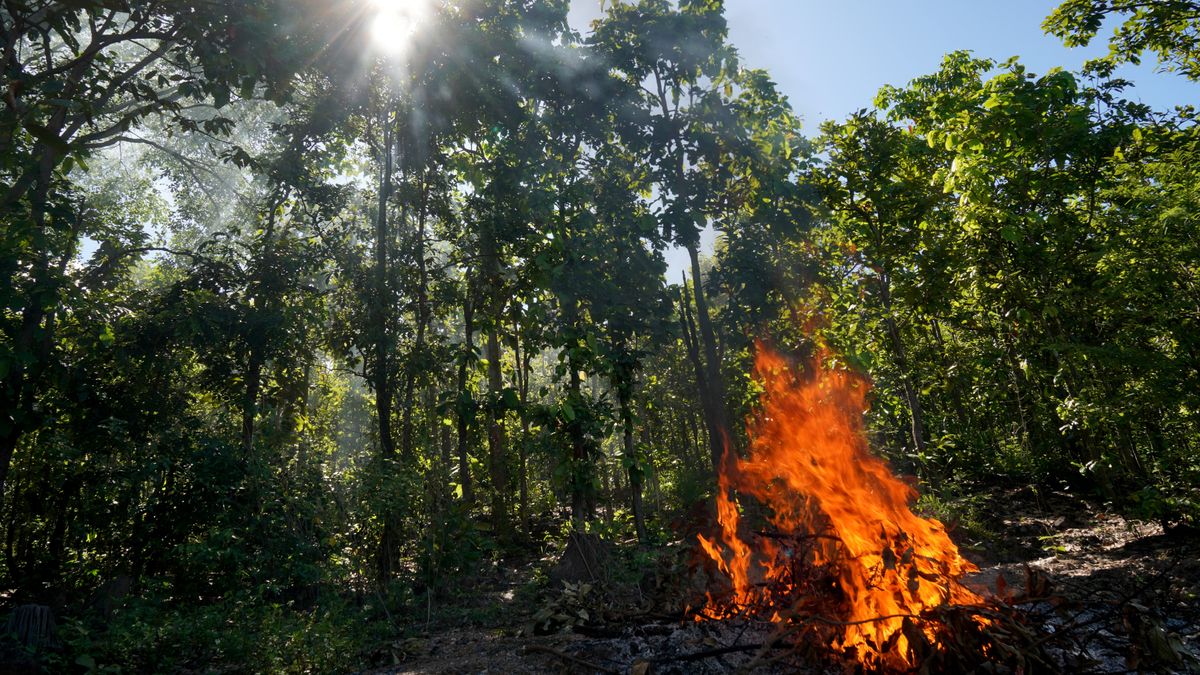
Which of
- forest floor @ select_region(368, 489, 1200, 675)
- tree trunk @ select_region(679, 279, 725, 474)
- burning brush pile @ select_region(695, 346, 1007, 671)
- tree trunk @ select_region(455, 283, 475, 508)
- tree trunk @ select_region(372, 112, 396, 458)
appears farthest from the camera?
tree trunk @ select_region(679, 279, 725, 474)

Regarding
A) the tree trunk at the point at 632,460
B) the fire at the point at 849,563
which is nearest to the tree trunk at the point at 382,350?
the tree trunk at the point at 632,460

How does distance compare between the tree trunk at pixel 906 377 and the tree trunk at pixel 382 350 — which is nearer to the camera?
the tree trunk at pixel 906 377

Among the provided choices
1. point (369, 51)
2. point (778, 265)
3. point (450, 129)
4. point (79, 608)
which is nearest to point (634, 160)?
point (778, 265)

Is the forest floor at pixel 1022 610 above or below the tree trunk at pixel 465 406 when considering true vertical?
below

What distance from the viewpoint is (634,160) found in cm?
1738

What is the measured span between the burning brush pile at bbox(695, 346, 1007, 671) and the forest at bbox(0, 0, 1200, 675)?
34 mm

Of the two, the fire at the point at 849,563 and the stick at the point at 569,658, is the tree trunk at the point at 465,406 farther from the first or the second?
the stick at the point at 569,658

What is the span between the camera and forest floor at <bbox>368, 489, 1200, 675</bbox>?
14.1ft

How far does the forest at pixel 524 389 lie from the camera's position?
5.19 meters

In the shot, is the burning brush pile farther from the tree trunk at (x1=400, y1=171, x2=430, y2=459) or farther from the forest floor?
the tree trunk at (x1=400, y1=171, x2=430, y2=459)

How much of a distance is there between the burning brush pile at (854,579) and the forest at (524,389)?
34 mm

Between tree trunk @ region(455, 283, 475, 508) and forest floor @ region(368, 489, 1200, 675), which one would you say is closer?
forest floor @ region(368, 489, 1200, 675)

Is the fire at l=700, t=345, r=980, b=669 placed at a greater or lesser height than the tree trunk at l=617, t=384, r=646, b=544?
lesser

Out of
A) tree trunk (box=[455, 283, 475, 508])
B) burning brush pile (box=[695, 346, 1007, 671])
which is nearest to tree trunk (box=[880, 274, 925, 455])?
burning brush pile (box=[695, 346, 1007, 671])
